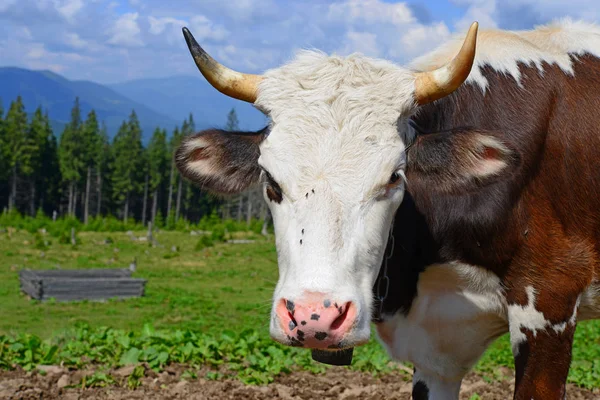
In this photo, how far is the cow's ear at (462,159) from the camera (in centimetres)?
397

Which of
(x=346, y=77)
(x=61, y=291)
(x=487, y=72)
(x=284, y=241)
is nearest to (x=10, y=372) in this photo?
(x=284, y=241)

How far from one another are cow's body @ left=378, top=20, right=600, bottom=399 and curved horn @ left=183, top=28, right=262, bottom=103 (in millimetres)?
1064

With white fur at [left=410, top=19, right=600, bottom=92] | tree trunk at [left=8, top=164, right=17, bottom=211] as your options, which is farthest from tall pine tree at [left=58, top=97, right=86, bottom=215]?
white fur at [left=410, top=19, right=600, bottom=92]

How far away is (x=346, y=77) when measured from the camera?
3936 mm

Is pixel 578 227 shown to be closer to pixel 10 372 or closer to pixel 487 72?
pixel 487 72

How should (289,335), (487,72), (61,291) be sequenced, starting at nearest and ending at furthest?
1. (289,335)
2. (487,72)
3. (61,291)

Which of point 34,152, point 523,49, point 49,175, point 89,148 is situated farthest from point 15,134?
point 523,49

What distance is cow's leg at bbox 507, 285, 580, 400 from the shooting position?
421 cm

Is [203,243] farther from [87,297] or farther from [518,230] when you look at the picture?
[518,230]

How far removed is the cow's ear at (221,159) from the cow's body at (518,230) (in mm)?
963

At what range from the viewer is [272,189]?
3.75m

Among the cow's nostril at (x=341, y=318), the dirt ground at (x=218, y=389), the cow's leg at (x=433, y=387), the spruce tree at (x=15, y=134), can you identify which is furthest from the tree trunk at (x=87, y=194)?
the cow's nostril at (x=341, y=318)

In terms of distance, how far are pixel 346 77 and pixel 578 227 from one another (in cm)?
171

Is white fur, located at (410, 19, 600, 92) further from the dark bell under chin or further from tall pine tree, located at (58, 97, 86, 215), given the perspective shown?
tall pine tree, located at (58, 97, 86, 215)
